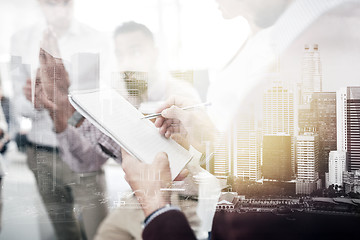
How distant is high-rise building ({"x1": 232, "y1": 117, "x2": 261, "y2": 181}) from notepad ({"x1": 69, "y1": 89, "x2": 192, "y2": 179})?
0.75 feet

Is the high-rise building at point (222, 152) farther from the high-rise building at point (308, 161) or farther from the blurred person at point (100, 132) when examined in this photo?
the high-rise building at point (308, 161)

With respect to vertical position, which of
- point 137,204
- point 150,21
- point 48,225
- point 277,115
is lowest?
point 48,225

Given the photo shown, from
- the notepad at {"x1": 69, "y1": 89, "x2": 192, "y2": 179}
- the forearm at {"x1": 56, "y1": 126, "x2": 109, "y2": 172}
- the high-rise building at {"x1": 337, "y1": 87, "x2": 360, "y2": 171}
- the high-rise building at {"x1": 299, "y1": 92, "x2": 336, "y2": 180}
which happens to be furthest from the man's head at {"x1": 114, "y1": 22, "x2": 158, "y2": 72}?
the high-rise building at {"x1": 337, "y1": 87, "x2": 360, "y2": 171}

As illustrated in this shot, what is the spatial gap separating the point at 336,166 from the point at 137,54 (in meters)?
1.06

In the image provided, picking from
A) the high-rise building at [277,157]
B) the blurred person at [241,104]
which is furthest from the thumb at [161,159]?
the high-rise building at [277,157]

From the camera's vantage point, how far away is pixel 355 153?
1585 mm

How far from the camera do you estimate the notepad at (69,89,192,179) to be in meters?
1.56

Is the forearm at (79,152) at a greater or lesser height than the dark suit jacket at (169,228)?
greater

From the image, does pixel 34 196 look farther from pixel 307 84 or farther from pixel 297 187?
pixel 307 84

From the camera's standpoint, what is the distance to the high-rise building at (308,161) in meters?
1.58

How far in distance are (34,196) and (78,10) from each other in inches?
37.9

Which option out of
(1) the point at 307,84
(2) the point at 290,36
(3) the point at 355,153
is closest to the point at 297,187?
(3) the point at 355,153

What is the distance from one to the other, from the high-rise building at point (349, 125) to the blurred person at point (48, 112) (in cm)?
115

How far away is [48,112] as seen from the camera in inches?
66.5
